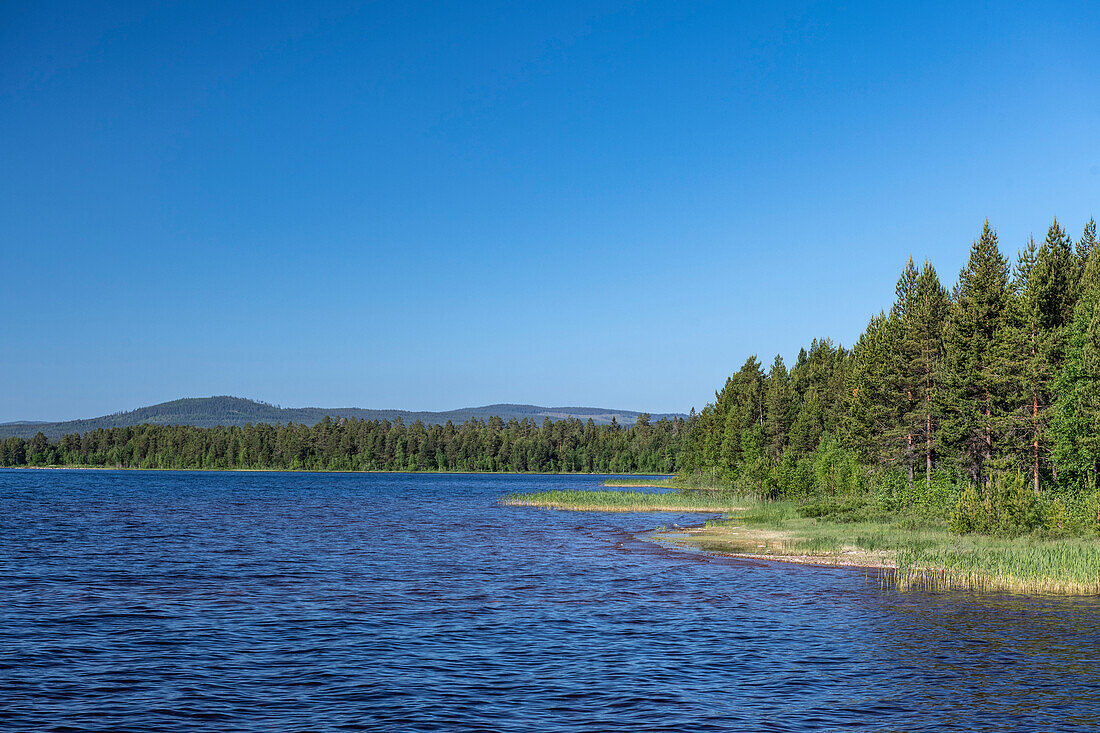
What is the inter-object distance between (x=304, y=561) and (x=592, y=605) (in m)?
20.1

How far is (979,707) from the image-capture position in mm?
19328

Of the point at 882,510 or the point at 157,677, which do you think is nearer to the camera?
the point at 157,677

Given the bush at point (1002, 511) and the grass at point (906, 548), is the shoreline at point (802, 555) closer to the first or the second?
the grass at point (906, 548)

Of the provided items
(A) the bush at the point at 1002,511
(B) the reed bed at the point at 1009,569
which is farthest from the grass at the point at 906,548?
(A) the bush at the point at 1002,511

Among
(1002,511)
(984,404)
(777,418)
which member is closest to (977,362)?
(984,404)

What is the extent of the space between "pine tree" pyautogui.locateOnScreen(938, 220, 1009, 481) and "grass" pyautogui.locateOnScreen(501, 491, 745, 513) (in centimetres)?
2615

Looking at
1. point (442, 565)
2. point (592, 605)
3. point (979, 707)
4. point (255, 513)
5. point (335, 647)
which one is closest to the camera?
point (979, 707)

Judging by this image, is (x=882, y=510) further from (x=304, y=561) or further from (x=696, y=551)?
(x=304, y=561)

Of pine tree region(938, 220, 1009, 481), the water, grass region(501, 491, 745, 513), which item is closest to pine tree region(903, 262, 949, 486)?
pine tree region(938, 220, 1009, 481)

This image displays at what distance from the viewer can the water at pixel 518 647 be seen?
18906 mm

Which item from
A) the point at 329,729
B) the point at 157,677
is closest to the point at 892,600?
the point at 329,729

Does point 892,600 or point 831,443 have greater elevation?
point 831,443

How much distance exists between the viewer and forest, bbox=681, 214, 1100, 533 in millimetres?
49281

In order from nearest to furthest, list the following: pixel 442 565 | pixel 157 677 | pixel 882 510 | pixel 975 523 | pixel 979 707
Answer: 1. pixel 979 707
2. pixel 157 677
3. pixel 442 565
4. pixel 975 523
5. pixel 882 510
